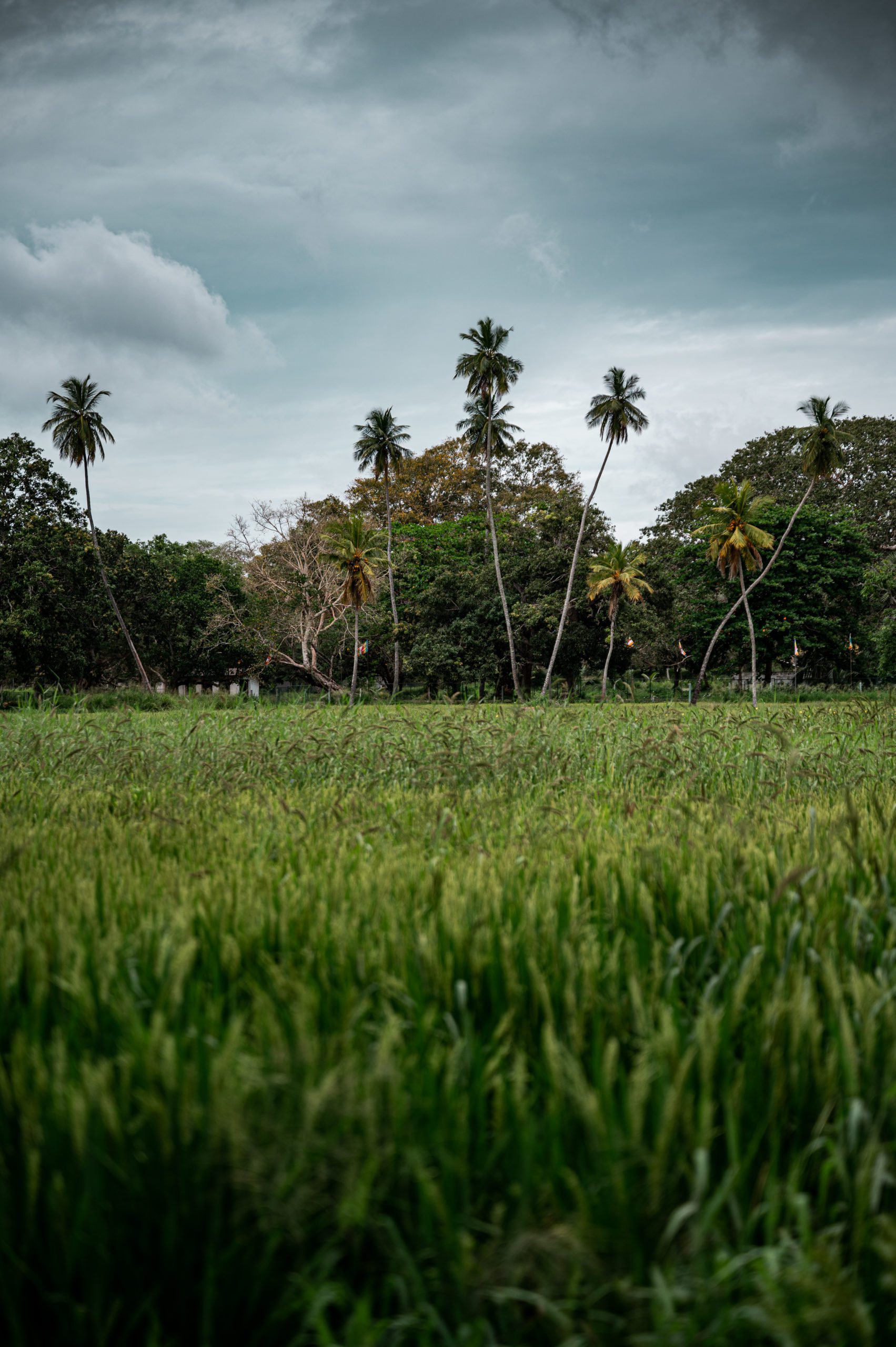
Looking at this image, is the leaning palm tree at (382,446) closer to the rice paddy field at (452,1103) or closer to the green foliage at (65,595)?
the green foliage at (65,595)

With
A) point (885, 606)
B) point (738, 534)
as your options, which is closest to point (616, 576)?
point (738, 534)

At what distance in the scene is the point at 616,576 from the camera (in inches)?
1380

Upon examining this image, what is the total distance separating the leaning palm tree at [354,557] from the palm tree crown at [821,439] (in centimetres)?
2018

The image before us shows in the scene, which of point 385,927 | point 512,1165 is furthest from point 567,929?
point 512,1165

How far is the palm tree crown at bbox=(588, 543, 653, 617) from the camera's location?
3494 centimetres

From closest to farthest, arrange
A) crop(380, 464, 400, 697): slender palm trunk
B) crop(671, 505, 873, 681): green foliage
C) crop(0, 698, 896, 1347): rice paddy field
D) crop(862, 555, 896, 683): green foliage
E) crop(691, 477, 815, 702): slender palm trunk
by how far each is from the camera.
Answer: crop(0, 698, 896, 1347): rice paddy field → crop(862, 555, 896, 683): green foliage → crop(691, 477, 815, 702): slender palm trunk → crop(380, 464, 400, 697): slender palm trunk → crop(671, 505, 873, 681): green foliage

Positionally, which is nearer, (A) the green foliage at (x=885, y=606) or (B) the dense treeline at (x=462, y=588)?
(A) the green foliage at (x=885, y=606)

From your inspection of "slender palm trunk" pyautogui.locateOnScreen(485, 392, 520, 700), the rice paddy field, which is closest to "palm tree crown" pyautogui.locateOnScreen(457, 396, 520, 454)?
"slender palm trunk" pyautogui.locateOnScreen(485, 392, 520, 700)

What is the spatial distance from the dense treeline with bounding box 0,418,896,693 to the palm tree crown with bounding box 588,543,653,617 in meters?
1.36

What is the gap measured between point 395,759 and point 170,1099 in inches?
179

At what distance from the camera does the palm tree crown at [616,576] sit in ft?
115

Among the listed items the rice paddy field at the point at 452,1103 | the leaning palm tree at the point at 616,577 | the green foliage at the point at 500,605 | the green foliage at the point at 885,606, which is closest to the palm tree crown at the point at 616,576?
the leaning palm tree at the point at 616,577

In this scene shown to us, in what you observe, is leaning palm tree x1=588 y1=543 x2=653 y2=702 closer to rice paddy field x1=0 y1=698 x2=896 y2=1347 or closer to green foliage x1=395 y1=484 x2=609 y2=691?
green foliage x1=395 y1=484 x2=609 y2=691

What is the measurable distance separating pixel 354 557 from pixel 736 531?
56.7ft
